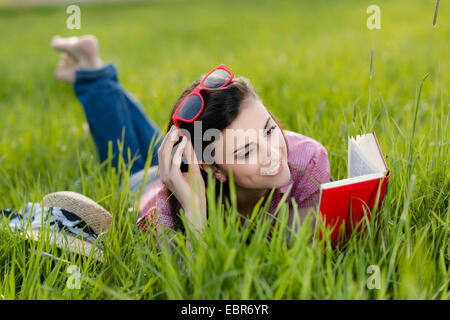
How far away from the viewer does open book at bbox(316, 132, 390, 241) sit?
4.59 ft

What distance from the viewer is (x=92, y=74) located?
116 inches

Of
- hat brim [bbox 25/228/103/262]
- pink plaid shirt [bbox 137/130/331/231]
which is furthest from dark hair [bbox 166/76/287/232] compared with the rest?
hat brim [bbox 25/228/103/262]

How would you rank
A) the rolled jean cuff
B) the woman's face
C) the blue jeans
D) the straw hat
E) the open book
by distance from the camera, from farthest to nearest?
1. the rolled jean cuff
2. the blue jeans
3. the straw hat
4. the woman's face
5. the open book

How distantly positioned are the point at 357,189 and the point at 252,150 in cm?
38

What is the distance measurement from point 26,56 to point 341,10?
6.68 m

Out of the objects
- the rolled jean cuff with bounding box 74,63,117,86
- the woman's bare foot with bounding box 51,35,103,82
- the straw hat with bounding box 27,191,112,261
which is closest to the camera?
the straw hat with bounding box 27,191,112,261

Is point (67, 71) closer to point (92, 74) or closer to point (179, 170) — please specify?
point (92, 74)

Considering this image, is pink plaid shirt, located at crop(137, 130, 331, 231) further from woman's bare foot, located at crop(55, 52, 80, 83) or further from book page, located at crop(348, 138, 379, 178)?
woman's bare foot, located at crop(55, 52, 80, 83)

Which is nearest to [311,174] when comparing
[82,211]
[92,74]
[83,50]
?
[82,211]

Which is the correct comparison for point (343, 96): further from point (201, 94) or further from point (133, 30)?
point (133, 30)

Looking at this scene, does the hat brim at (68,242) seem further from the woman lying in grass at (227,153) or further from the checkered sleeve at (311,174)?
the checkered sleeve at (311,174)

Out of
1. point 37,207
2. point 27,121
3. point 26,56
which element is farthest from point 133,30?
point 37,207

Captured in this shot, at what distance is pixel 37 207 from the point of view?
2.02 m

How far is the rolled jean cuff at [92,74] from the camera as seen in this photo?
296 centimetres
